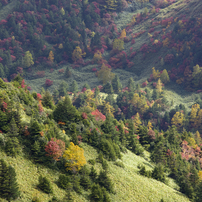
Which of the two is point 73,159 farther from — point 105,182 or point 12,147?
point 12,147

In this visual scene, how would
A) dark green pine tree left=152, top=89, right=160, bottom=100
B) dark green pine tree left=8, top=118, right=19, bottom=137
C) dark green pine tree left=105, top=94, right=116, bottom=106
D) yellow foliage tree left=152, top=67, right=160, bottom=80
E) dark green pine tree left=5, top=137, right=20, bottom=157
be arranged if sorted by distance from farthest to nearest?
yellow foliage tree left=152, top=67, right=160, bottom=80
dark green pine tree left=152, top=89, right=160, bottom=100
dark green pine tree left=105, top=94, right=116, bottom=106
dark green pine tree left=8, top=118, right=19, bottom=137
dark green pine tree left=5, top=137, right=20, bottom=157

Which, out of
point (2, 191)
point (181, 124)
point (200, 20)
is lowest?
point (181, 124)

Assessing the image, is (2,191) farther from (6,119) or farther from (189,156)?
(189,156)

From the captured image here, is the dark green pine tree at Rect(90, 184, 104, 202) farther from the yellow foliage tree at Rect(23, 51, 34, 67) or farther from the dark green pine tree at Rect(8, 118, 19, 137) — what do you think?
the yellow foliage tree at Rect(23, 51, 34, 67)

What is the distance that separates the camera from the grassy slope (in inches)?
1451

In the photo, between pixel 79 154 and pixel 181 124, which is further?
pixel 181 124

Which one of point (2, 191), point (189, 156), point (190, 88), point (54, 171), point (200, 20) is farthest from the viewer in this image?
point (200, 20)

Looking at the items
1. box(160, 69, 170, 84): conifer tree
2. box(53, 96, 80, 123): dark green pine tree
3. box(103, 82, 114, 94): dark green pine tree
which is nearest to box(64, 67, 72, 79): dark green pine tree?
box(103, 82, 114, 94): dark green pine tree

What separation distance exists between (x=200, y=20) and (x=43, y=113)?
175 metres

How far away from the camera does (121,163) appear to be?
56.5 metres

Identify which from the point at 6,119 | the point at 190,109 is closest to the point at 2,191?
the point at 6,119

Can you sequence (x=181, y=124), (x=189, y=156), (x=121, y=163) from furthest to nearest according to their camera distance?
(x=181, y=124) < (x=189, y=156) < (x=121, y=163)

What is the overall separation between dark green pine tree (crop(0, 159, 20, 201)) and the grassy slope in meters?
1.31

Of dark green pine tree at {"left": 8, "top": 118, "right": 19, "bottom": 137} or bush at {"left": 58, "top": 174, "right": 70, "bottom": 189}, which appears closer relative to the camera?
bush at {"left": 58, "top": 174, "right": 70, "bottom": 189}
